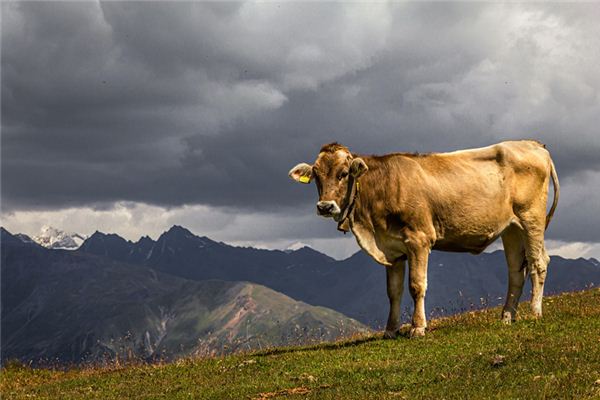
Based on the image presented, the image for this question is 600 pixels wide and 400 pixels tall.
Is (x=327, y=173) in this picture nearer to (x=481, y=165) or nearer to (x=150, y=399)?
(x=481, y=165)

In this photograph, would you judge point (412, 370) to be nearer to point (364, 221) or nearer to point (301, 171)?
point (364, 221)

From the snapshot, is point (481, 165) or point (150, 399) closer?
point (150, 399)

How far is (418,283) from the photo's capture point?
70.3 feet

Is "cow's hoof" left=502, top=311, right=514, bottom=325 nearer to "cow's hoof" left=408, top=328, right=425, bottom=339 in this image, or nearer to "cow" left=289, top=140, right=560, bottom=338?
"cow" left=289, top=140, right=560, bottom=338

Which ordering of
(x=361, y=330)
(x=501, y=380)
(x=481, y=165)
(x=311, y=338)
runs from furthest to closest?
(x=361, y=330), (x=311, y=338), (x=481, y=165), (x=501, y=380)

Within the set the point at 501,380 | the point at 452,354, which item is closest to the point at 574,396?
the point at 501,380

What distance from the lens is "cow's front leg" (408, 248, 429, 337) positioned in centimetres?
2112

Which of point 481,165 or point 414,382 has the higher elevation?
point 481,165

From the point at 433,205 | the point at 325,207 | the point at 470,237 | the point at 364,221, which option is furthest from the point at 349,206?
the point at 470,237

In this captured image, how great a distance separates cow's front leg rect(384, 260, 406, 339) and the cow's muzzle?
2.85 meters

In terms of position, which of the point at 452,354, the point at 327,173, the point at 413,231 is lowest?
the point at 452,354

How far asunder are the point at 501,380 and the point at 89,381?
13.8 metres

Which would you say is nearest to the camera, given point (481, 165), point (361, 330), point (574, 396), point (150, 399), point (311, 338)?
point (574, 396)

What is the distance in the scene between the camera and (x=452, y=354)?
18.6 meters
